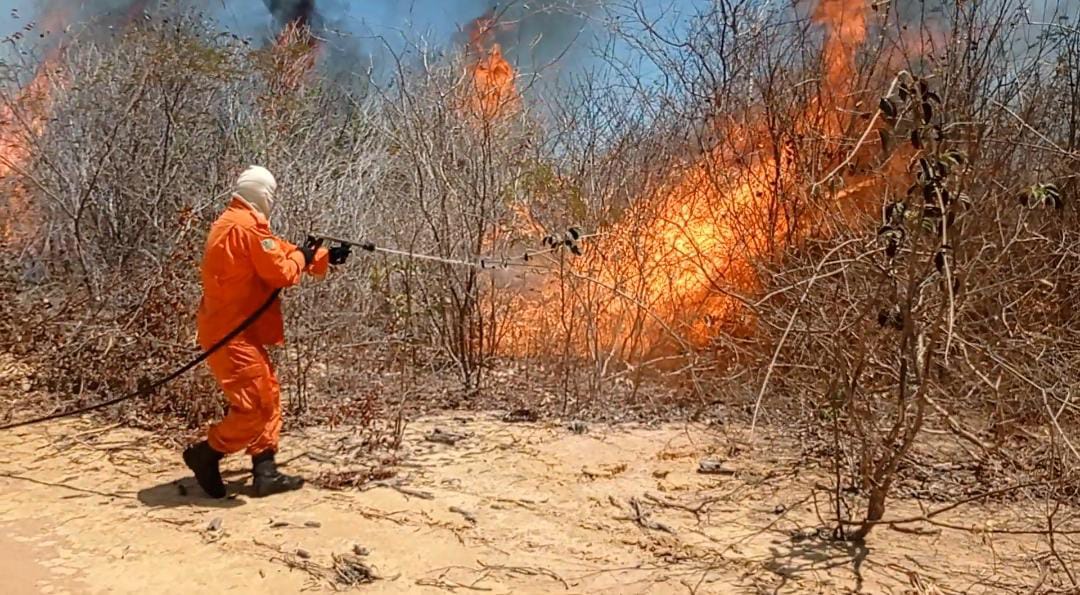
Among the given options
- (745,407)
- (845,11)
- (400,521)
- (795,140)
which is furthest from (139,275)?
(845,11)

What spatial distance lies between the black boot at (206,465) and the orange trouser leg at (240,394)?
52 millimetres

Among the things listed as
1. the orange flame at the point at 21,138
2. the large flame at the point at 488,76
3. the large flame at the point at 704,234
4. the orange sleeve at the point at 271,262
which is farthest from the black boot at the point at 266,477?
the orange flame at the point at 21,138

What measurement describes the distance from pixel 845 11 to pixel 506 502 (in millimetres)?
5301

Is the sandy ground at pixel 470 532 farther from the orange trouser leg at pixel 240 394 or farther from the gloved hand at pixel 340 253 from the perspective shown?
the gloved hand at pixel 340 253

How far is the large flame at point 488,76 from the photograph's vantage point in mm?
7078

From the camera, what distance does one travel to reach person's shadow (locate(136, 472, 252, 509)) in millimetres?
4367

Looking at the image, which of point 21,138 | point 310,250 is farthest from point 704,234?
point 21,138

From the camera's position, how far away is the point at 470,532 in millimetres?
4121

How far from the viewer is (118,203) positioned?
791cm

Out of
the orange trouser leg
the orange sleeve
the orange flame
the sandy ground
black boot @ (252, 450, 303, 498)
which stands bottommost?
the sandy ground

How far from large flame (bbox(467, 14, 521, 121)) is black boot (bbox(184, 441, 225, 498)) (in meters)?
3.76

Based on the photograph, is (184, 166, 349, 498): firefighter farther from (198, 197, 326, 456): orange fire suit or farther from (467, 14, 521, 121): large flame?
(467, 14, 521, 121): large flame

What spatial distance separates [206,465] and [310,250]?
1260 mm

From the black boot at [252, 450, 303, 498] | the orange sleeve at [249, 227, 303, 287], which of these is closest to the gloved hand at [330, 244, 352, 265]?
the orange sleeve at [249, 227, 303, 287]
